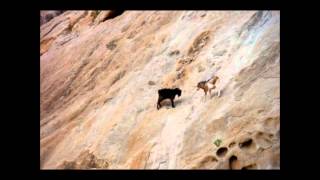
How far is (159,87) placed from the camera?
866cm

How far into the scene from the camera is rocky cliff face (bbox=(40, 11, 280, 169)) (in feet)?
26.3

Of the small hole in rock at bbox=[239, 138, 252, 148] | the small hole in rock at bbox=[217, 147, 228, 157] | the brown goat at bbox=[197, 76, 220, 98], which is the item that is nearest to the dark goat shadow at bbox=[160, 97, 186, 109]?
the brown goat at bbox=[197, 76, 220, 98]

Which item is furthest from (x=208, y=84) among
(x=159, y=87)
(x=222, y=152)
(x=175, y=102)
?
(x=222, y=152)

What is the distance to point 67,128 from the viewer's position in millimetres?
8547

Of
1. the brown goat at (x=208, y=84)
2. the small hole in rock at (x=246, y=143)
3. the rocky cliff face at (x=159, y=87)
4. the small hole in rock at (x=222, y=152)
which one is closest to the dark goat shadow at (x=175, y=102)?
the rocky cliff face at (x=159, y=87)

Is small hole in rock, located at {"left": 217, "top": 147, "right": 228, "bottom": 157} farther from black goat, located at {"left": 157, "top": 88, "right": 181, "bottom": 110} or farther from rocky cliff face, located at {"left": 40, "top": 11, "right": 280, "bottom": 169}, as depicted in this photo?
black goat, located at {"left": 157, "top": 88, "right": 181, "bottom": 110}

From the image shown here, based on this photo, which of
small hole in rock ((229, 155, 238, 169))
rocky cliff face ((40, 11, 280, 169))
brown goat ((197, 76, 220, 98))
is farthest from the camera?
brown goat ((197, 76, 220, 98))

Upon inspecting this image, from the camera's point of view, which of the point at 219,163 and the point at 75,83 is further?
the point at 75,83

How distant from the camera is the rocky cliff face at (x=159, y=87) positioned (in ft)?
26.3

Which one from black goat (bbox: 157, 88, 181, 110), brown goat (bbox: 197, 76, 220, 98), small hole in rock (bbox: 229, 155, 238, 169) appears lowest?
small hole in rock (bbox: 229, 155, 238, 169)

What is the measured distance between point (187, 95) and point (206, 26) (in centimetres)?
118

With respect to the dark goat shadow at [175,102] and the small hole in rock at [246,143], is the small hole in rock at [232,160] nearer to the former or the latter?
the small hole in rock at [246,143]
